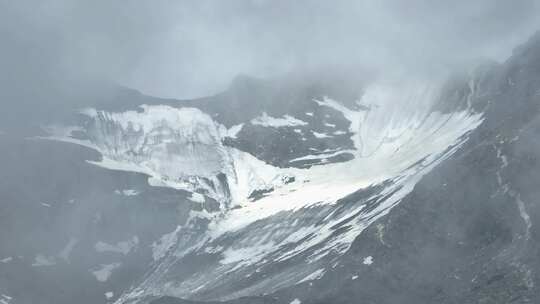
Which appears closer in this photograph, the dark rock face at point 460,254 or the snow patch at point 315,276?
the dark rock face at point 460,254

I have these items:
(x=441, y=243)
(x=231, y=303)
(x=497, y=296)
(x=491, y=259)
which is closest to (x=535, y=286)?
(x=497, y=296)

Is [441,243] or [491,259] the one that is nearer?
[491,259]

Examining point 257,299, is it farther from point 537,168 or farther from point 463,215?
point 537,168

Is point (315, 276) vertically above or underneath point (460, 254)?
above

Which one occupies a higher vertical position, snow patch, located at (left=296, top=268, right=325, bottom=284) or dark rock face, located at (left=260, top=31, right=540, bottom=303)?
snow patch, located at (left=296, top=268, right=325, bottom=284)

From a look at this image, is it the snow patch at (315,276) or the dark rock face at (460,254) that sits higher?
the snow patch at (315,276)

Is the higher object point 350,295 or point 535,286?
point 350,295

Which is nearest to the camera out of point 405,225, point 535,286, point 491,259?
point 535,286

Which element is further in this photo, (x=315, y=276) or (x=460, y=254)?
(x=315, y=276)

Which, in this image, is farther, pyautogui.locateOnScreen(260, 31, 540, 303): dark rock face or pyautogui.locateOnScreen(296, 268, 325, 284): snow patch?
pyautogui.locateOnScreen(296, 268, 325, 284): snow patch

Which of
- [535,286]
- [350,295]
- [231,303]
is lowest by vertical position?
[535,286]

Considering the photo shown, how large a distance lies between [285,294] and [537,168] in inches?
2338

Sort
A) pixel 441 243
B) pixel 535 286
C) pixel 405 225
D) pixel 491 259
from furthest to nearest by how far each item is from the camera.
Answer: pixel 405 225
pixel 441 243
pixel 491 259
pixel 535 286

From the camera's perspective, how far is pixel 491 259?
16762cm
